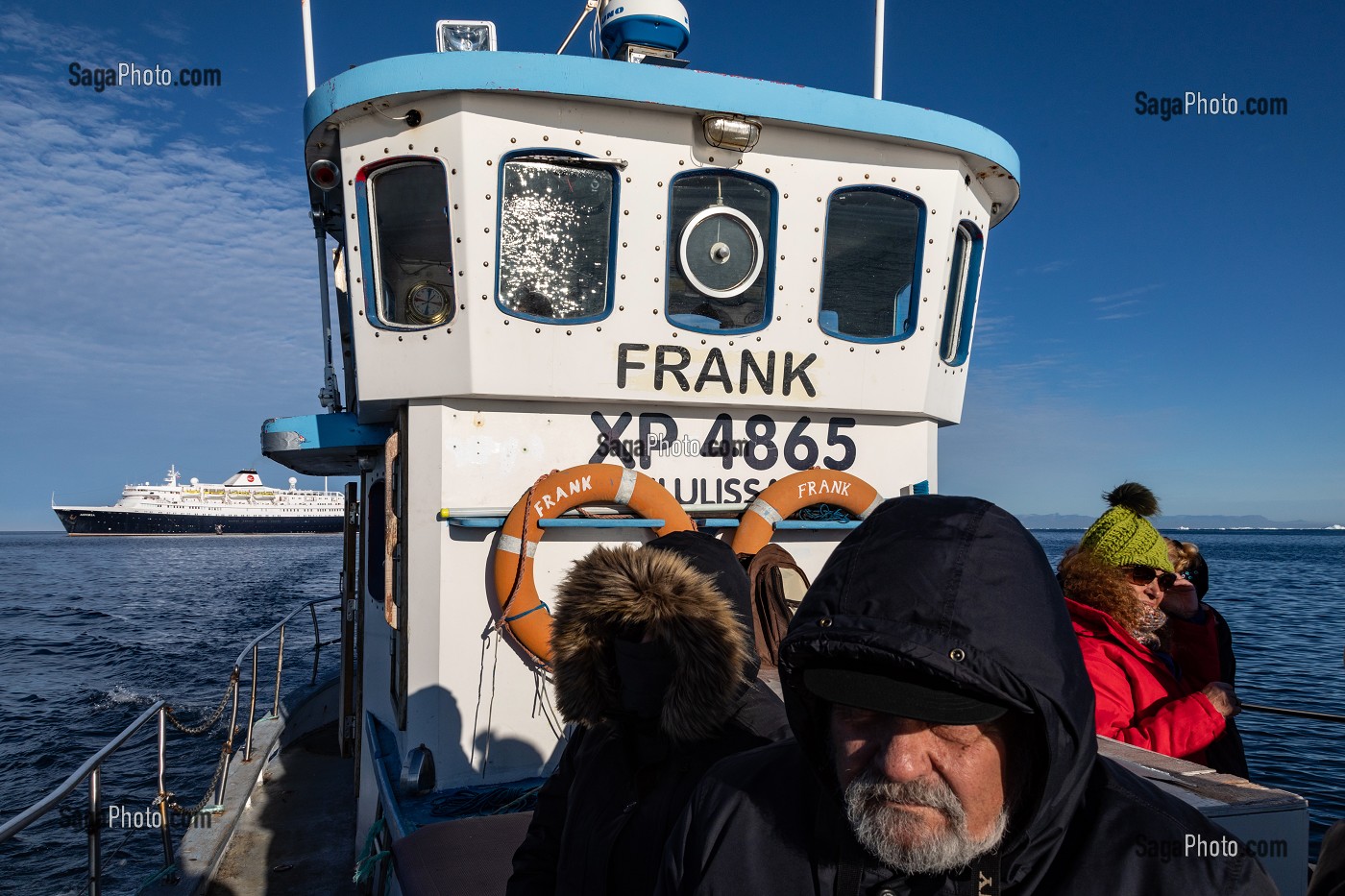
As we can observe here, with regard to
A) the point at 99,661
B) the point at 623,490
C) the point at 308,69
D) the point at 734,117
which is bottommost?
the point at 99,661

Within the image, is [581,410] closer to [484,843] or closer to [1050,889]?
[484,843]

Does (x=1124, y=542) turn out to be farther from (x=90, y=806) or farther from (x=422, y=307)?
(x=90, y=806)

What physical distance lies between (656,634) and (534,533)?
2.50m

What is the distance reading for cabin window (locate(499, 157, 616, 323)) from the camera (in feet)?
14.8

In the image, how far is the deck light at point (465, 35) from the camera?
15.1 feet

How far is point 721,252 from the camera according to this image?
484 centimetres

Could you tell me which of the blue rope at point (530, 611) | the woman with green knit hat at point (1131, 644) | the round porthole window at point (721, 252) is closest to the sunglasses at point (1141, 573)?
the woman with green knit hat at point (1131, 644)

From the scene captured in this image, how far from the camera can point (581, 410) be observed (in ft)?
15.6

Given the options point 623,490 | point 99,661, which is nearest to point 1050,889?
point 623,490

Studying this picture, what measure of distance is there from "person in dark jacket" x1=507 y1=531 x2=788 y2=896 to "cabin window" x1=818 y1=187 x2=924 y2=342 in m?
3.12

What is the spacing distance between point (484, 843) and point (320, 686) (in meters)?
7.59

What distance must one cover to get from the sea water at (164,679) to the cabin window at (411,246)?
9.03 feet

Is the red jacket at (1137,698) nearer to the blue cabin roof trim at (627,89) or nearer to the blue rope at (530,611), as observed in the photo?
the blue rope at (530,611)

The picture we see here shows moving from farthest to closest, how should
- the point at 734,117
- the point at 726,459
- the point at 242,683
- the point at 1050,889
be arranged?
1. the point at 242,683
2. the point at 726,459
3. the point at 734,117
4. the point at 1050,889
